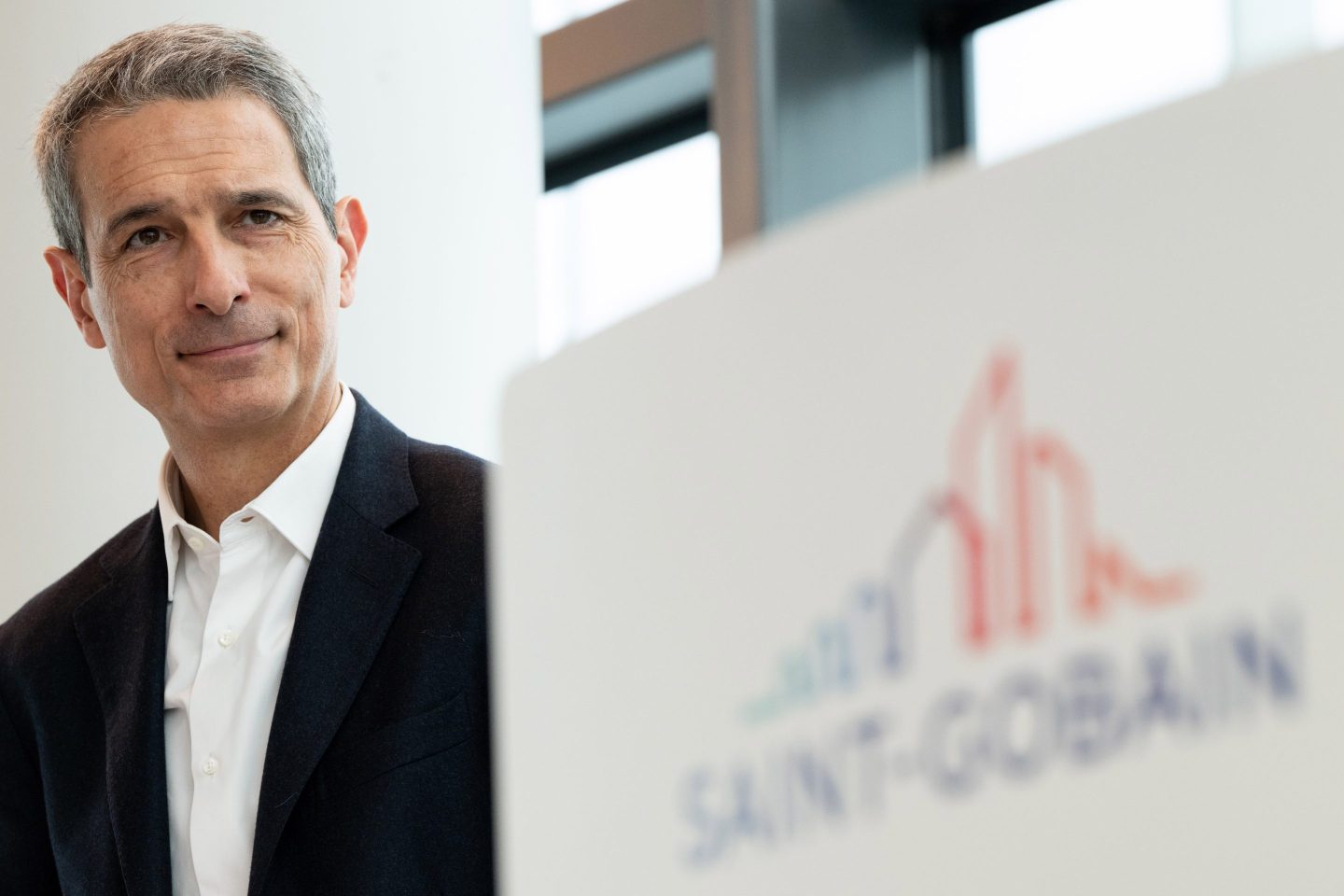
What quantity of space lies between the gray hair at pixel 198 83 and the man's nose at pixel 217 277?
0.08 m

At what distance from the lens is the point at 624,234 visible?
7.23ft

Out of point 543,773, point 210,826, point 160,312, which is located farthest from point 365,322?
point 543,773

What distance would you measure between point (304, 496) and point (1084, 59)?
3.29 feet

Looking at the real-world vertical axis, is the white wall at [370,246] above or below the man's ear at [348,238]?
above

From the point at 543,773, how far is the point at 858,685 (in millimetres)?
72

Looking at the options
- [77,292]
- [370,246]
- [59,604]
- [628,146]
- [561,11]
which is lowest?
[59,604]

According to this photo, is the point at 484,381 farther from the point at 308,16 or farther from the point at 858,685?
the point at 858,685

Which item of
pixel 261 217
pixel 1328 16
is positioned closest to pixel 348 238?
pixel 261 217

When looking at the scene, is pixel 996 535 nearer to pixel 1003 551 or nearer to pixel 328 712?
pixel 1003 551

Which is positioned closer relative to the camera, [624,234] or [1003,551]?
[1003,551]

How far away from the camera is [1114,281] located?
0.77ft

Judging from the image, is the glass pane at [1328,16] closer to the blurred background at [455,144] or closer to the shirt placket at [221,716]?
the blurred background at [455,144]

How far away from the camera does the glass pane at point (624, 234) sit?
6.75 feet

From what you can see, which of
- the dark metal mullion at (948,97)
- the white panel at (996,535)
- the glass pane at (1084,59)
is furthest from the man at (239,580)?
the dark metal mullion at (948,97)
